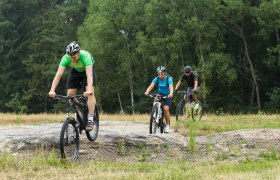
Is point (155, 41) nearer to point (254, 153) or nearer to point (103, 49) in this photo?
point (103, 49)

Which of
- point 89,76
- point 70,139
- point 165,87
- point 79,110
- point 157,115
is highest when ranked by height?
point 89,76

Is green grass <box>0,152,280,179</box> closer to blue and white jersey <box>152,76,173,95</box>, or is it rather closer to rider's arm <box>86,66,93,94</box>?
rider's arm <box>86,66,93,94</box>

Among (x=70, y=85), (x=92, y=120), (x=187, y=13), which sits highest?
(x=187, y=13)

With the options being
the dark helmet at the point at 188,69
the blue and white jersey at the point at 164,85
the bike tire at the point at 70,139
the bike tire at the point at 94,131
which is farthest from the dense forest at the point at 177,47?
the bike tire at the point at 70,139

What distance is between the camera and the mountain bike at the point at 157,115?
12836 millimetres

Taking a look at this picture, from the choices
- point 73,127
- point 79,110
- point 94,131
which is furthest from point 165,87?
point 73,127

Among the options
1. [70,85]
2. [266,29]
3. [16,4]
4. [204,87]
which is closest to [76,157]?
[70,85]

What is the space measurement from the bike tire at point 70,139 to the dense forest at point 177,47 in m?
31.2

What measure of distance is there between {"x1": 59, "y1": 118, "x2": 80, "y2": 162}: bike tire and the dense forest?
3118 centimetres

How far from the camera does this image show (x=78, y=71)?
9570 millimetres

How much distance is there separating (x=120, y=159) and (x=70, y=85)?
1.87m

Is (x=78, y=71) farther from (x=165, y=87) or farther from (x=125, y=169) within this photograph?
(x=165, y=87)

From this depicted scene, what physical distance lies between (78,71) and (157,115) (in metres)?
3.87

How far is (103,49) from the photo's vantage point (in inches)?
1795
